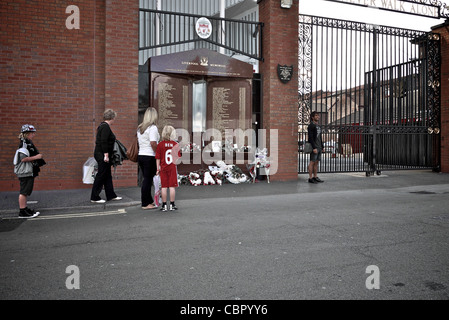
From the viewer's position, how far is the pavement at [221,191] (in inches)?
275

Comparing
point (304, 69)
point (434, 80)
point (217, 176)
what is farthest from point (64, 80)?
point (434, 80)

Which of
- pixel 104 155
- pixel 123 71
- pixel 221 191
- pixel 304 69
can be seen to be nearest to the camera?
pixel 104 155

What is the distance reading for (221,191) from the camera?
30.5ft

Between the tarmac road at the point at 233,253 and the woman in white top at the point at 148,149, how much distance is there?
345 mm

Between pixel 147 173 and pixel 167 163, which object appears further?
pixel 147 173

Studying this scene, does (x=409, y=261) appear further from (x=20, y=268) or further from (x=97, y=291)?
(x=20, y=268)

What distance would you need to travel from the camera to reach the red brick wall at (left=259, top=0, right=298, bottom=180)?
1133 centimetres

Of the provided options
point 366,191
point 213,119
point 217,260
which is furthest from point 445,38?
point 217,260

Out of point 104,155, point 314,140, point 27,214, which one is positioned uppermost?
point 314,140

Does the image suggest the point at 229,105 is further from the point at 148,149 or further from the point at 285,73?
the point at 148,149

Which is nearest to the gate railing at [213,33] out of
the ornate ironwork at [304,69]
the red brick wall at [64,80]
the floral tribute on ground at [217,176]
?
the red brick wall at [64,80]

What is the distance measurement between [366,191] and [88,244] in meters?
7.09

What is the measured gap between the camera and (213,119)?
1112 centimetres

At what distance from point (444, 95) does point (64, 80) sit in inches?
514
